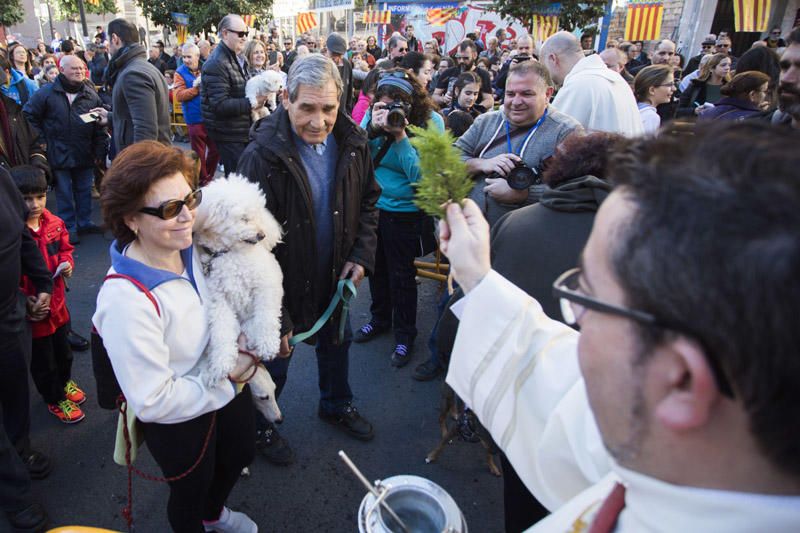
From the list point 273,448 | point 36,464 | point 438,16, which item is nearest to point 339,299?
point 273,448

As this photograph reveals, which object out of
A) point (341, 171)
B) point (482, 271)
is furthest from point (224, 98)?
point (482, 271)

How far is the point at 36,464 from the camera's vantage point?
273 cm

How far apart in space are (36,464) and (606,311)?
3.25 m

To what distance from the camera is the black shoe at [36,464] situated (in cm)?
271

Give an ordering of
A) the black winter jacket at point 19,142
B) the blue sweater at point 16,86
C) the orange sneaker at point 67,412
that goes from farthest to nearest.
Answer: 1. the blue sweater at point 16,86
2. the black winter jacket at point 19,142
3. the orange sneaker at point 67,412

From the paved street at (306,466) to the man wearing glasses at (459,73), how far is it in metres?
4.45

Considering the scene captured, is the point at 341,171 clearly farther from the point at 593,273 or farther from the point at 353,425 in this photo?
the point at 593,273

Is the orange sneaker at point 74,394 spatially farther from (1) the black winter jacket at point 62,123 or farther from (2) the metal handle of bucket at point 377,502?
(1) the black winter jacket at point 62,123

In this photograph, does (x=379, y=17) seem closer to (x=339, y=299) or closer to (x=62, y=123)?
(x=62, y=123)

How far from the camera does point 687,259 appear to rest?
0.64 metres

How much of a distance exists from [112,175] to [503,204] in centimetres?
190

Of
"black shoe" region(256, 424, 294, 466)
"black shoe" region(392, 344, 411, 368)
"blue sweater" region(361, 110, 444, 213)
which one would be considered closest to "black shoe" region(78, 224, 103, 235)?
"blue sweater" region(361, 110, 444, 213)

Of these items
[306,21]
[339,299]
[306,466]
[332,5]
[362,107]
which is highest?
[332,5]

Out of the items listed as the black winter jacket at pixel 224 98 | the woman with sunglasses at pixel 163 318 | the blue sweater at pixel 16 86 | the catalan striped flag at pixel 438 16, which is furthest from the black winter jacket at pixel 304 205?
the catalan striped flag at pixel 438 16
